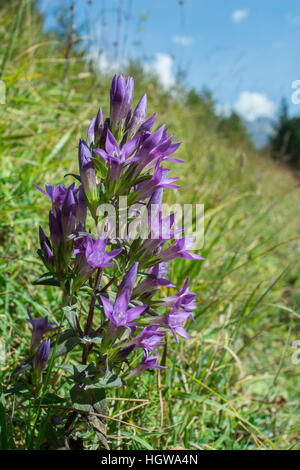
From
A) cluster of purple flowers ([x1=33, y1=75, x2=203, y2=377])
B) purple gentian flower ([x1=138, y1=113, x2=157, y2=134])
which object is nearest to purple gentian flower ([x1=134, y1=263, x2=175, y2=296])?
cluster of purple flowers ([x1=33, y1=75, x2=203, y2=377])

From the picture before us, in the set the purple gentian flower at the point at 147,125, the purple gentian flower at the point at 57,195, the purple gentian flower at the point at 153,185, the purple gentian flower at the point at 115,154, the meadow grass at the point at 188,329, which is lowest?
the meadow grass at the point at 188,329

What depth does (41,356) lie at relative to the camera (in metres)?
1.21

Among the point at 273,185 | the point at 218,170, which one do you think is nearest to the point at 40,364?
the point at 218,170

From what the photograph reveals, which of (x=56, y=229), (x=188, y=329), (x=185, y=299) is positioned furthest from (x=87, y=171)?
(x=188, y=329)

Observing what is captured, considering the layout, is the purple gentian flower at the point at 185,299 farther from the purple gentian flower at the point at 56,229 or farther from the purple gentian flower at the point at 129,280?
the purple gentian flower at the point at 56,229

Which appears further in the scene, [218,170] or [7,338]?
[218,170]

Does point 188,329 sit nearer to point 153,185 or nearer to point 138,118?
point 153,185

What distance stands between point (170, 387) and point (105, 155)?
3.95 ft

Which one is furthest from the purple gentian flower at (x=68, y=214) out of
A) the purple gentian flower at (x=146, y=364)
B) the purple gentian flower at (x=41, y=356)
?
the purple gentian flower at (x=146, y=364)

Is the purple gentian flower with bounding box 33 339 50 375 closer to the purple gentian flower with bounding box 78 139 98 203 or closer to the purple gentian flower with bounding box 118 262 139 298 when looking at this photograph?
the purple gentian flower with bounding box 118 262 139 298

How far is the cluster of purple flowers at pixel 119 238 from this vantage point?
3.63 feet

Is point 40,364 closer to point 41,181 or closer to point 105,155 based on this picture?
point 105,155

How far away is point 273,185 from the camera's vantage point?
820 cm

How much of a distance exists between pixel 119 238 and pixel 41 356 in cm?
48
